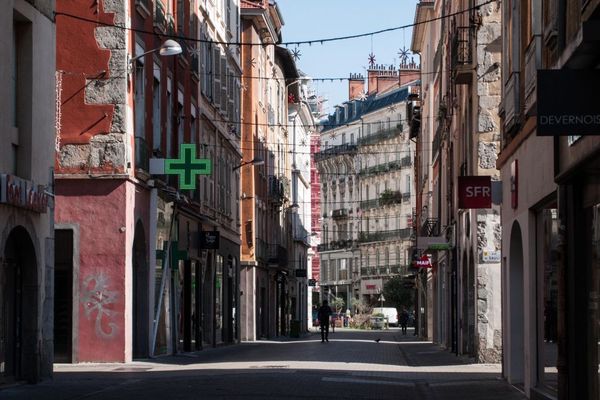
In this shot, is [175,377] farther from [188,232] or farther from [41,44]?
[188,232]

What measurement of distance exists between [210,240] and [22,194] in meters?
19.7

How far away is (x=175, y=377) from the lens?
23453mm

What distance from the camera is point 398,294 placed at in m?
112

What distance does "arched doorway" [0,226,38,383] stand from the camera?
2089 cm

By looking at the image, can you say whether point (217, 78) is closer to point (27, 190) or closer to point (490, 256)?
point (490, 256)

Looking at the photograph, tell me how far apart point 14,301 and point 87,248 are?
813 cm

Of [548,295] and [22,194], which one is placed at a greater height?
[22,194]

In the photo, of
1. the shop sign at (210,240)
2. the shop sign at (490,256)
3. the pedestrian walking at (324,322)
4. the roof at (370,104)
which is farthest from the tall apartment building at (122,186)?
the roof at (370,104)

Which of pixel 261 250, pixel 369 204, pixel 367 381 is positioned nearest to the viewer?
pixel 367 381

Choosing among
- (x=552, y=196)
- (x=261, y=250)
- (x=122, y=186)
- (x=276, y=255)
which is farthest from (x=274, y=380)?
(x=276, y=255)

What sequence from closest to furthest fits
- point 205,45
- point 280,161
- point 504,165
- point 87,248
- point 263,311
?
point 504,165, point 87,248, point 205,45, point 263,311, point 280,161

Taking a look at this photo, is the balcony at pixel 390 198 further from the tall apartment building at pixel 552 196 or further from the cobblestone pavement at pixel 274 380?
the tall apartment building at pixel 552 196

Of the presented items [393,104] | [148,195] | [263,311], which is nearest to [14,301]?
[148,195]

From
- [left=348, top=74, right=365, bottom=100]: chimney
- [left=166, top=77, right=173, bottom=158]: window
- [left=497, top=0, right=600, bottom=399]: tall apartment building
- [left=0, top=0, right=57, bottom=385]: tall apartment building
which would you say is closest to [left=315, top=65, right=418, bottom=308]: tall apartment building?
[left=348, top=74, right=365, bottom=100]: chimney
